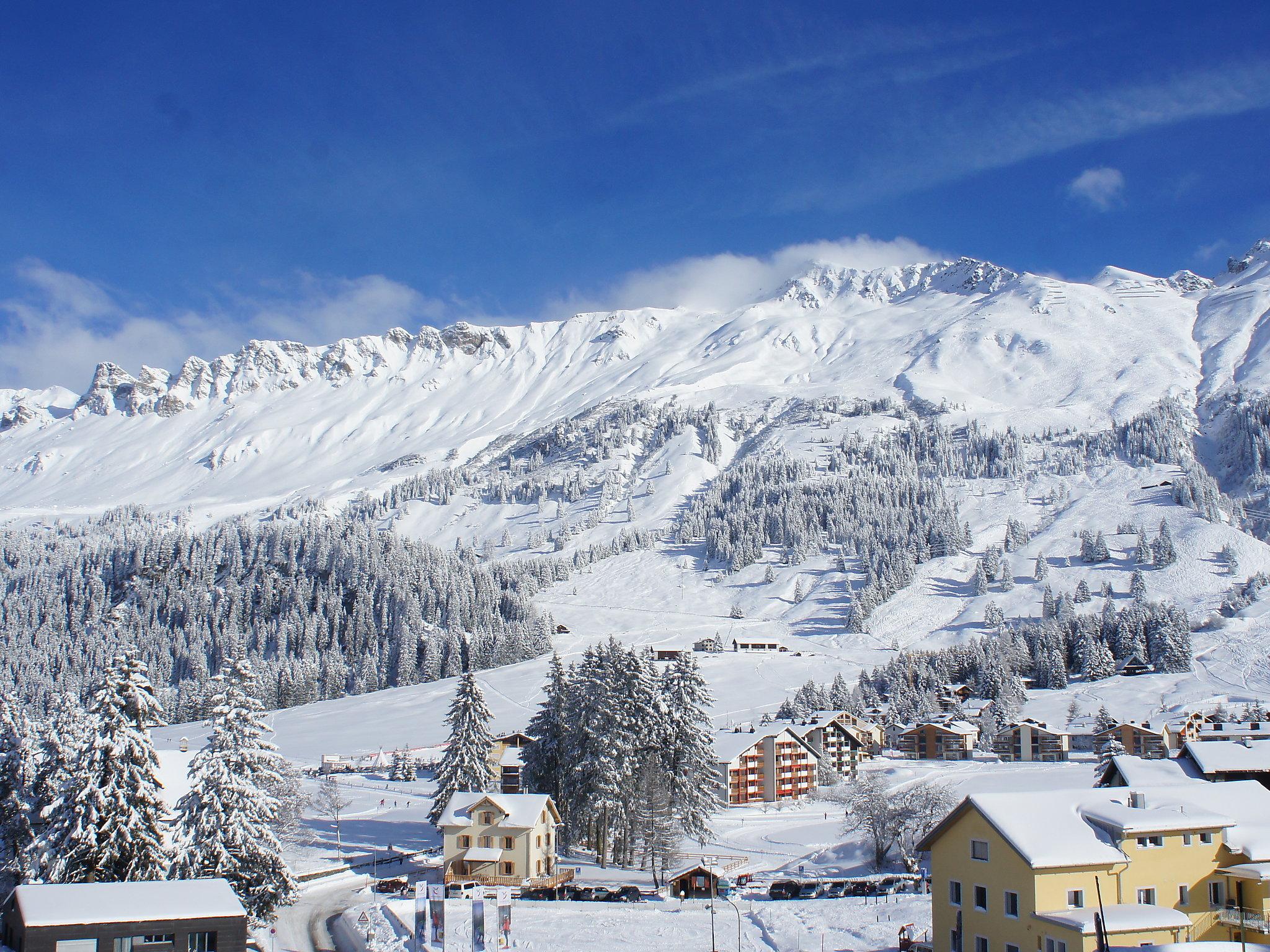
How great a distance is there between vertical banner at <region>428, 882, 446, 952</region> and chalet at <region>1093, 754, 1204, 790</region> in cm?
2358

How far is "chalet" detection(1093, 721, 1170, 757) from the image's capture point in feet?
336

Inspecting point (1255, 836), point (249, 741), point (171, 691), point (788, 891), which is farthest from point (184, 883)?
point (171, 691)

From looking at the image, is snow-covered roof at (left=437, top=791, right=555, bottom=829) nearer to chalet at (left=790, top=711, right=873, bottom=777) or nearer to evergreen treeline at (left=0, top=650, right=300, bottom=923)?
evergreen treeline at (left=0, top=650, right=300, bottom=923)

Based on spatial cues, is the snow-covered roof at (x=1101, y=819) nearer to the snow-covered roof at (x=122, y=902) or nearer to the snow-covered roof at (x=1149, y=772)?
the snow-covered roof at (x=1149, y=772)

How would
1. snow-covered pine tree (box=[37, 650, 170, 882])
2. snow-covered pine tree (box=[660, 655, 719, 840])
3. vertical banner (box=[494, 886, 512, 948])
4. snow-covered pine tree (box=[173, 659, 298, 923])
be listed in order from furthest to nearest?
snow-covered pine tree (box=[660, 655, 719, 840])
snow-covered pine tree (box=[173, 659, 298, 923])
vertical banner (box=[494, 886, 512, 948])
snow-covered pine tree (box=[37, 650, 170, 882])

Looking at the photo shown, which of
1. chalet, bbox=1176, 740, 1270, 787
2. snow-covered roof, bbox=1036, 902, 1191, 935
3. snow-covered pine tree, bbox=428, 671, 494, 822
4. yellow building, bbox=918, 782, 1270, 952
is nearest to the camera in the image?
snow-covered roof, bbox=1036, 902, 1191, 935

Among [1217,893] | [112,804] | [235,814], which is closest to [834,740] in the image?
[1217,893]

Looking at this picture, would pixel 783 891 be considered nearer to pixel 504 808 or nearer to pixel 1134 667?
pixel 504 808

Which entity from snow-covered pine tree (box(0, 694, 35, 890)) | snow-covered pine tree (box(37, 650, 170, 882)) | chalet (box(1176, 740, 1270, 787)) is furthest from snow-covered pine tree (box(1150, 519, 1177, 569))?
snow-covered pine tree (box(37, 650, 170, 882))

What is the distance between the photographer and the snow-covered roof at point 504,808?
2245 inches

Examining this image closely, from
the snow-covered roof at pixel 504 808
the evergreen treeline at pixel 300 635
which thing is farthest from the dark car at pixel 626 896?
the evergreen treeline at pixel 300 635

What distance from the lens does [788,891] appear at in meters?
49.0

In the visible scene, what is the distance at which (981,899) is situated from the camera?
105ft

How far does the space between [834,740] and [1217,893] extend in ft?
253
